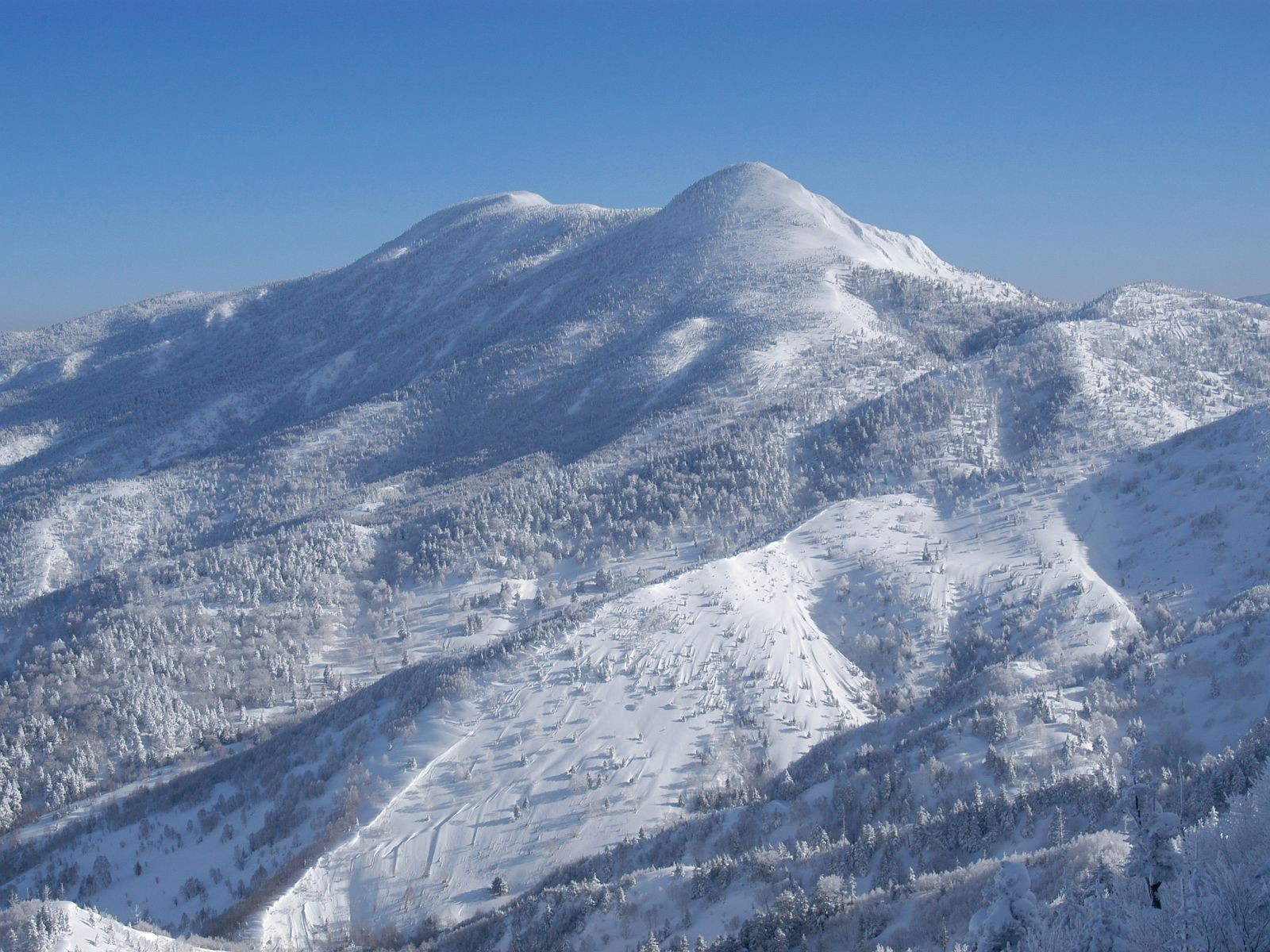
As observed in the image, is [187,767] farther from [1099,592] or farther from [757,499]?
[1099,592]

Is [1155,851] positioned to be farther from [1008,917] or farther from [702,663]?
[702,663]

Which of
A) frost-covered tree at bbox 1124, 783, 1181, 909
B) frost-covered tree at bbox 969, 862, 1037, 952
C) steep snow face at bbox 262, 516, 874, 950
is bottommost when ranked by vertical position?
steep snow face at bbox 262, 516, 874, 950

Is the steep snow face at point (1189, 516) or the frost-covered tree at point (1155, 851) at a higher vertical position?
the frost-covered tree at point (1155, 851)

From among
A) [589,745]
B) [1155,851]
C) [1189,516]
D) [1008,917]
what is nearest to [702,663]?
[589,745]

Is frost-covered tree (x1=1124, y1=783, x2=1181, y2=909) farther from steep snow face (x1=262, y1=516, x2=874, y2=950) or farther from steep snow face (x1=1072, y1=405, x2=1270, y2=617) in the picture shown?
steep snow face (x1=1072, y1=405, x2=1270, y2=617)

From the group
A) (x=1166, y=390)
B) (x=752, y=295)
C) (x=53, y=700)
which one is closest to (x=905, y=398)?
(x=1166, y=390)

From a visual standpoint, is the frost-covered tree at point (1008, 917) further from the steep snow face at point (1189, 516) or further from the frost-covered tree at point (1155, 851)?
the steep snow face at point (1189, 516)

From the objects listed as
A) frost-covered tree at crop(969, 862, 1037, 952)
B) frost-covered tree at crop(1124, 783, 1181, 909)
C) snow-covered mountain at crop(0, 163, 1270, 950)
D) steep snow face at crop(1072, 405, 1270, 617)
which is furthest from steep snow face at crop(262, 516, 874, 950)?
frost-covered tree at crop(1124, 783, 1181, 909)

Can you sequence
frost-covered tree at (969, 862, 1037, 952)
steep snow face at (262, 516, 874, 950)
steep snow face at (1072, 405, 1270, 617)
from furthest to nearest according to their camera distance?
steep snow face at (1072, 405, 1270, 617)
steep snow face at (262, 516, 874, 950)
frost-covered tree at (969, 862, 1037, 952)

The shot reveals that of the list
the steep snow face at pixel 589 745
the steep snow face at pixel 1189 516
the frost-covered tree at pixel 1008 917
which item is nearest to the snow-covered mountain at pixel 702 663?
the frost-covered tree at pixel 1008 917
